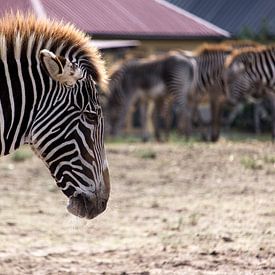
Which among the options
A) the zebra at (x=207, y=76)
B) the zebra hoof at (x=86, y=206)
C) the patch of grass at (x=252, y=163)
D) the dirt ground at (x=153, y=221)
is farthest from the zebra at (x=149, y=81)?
the zebra hoof at (x=86, y=206)

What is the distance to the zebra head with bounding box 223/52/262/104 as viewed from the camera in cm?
2086

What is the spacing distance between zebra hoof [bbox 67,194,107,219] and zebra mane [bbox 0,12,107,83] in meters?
0.79

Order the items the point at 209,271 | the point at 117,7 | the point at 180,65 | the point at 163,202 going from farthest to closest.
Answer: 1. the point at 180,65
2. the point at 163,202
3. the point at 117,7
4. the point at 209,271

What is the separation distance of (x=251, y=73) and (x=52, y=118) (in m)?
15.5

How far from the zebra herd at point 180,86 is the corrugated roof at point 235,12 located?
578 cm

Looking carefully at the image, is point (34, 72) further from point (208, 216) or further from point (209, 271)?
point (208, 216)

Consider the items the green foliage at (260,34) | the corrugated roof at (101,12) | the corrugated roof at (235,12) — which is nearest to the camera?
the corrugated roof at (101,12)

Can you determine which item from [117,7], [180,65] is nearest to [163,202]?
[117,7]

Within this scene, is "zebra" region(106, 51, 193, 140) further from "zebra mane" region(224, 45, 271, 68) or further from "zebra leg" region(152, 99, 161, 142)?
"zebra mane" region(224, 45, 271, 68)

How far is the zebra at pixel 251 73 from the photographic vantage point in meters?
20.3

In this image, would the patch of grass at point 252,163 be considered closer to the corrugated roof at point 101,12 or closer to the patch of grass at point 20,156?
the corrugated roof at point 101,12

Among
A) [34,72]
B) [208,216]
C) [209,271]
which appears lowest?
[208,216]

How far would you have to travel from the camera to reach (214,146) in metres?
18.5

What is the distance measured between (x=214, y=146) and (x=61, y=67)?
1324 cm
